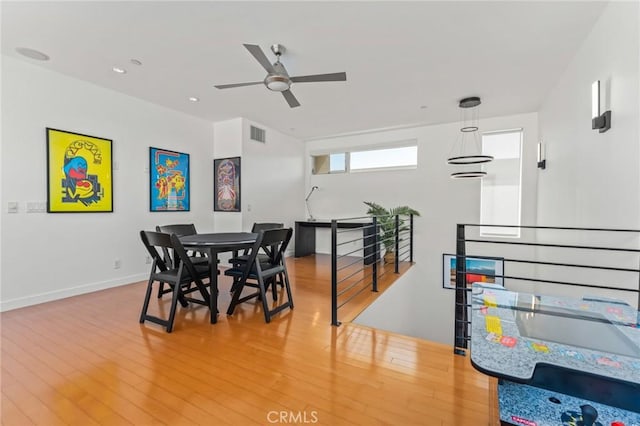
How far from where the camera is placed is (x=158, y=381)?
181 centimetres

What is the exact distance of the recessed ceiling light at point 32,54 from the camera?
9.48ft

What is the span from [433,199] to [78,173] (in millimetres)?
5728

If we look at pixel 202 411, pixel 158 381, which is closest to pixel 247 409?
pixel 202 411

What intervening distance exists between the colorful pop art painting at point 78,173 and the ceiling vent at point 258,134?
2.27 metres

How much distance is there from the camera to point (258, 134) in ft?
18.1

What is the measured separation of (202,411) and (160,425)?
0.20 meters

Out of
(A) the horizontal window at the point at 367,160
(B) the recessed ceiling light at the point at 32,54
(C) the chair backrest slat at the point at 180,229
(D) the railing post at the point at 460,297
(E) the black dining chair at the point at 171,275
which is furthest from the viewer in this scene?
(A) the horizontal window at the point at 367,160

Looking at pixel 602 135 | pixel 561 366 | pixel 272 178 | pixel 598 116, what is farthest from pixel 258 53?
pixel 272 178

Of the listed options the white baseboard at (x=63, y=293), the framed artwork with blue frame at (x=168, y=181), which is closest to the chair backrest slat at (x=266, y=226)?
the framed artwork with blue frame at (x=168, y=181)

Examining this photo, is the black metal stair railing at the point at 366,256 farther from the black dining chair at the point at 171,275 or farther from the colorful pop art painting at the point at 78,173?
the colorful pop art painting at the point at 78,173

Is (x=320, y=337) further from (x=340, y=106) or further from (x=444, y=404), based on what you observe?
(x=340, y=106)

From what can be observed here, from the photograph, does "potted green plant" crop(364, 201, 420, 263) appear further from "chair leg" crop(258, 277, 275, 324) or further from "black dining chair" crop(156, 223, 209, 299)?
"black dining chair" crop(156, 223, 209, 299)

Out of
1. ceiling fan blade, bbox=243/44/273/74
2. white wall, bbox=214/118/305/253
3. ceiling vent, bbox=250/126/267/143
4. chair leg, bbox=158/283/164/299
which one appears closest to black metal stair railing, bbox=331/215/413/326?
white wall, bbox=214/118/305/253

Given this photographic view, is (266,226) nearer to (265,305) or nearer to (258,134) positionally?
(265,305)
